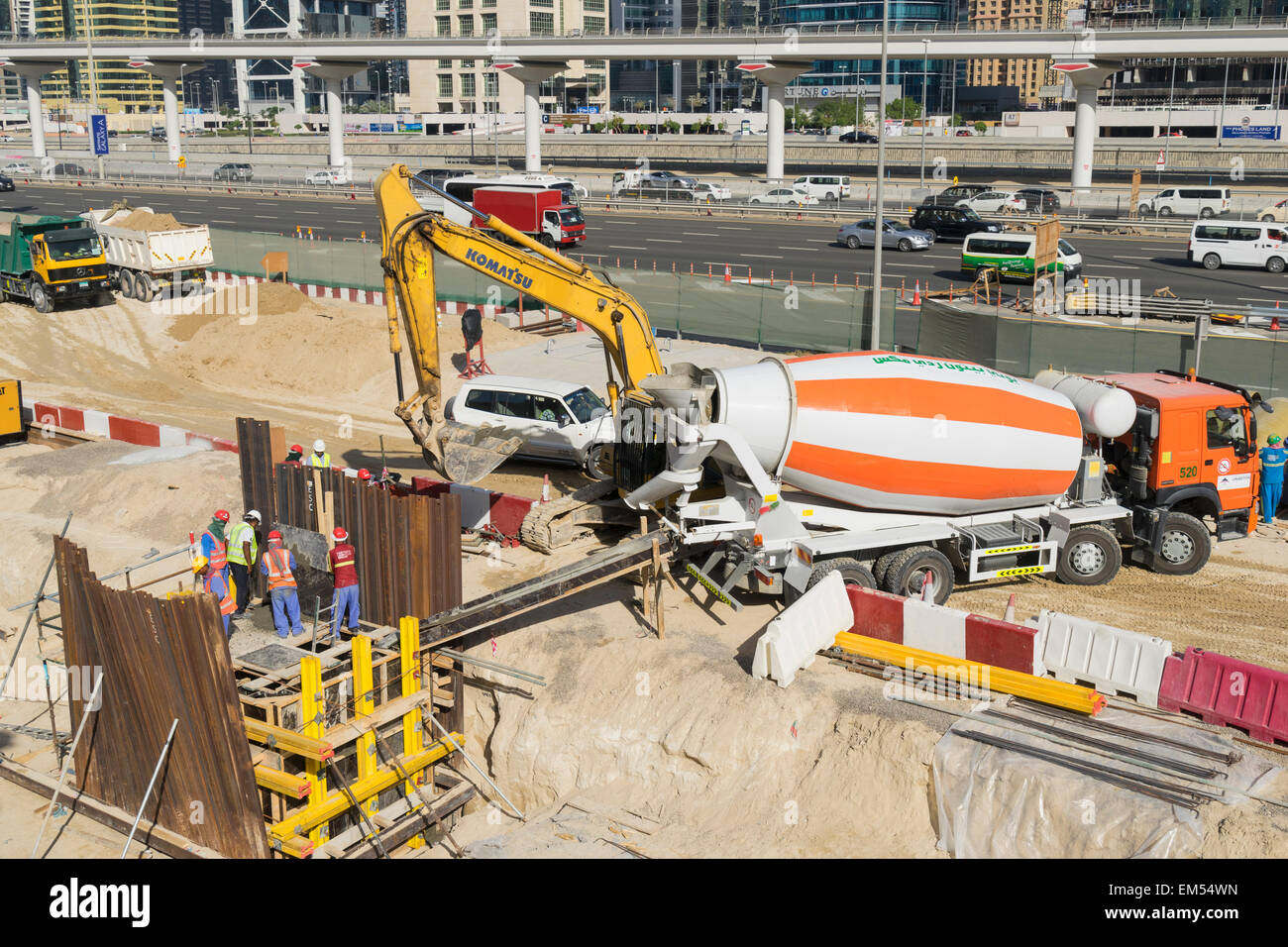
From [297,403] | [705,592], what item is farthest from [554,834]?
[297,403]

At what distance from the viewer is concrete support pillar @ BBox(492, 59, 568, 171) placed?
258 ft

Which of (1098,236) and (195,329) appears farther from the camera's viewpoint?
Result: (1098,236)

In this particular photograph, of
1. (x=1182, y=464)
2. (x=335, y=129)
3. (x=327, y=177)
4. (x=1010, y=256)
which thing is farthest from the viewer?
(x=335, y=129)

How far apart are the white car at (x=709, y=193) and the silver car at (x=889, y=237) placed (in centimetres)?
1646

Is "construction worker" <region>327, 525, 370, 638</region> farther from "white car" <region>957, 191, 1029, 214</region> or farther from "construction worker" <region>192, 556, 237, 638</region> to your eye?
"white car" <region>957, 191, 1029, 214</region>

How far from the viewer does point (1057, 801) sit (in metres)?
11.3

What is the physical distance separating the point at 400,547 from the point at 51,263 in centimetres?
2582

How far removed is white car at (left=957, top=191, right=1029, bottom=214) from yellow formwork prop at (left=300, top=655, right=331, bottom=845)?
159 ft

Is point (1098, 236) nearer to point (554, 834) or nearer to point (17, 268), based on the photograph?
point (17, 268)

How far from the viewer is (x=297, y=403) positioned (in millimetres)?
28047

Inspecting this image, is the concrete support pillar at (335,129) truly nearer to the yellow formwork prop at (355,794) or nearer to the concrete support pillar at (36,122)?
the concrete support pillar at (36,122)

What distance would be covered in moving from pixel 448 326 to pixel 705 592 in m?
16.8

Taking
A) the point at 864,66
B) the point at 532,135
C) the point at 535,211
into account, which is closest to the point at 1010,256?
the point at 535,211

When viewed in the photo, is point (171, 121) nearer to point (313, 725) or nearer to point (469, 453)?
point (469, 453)
